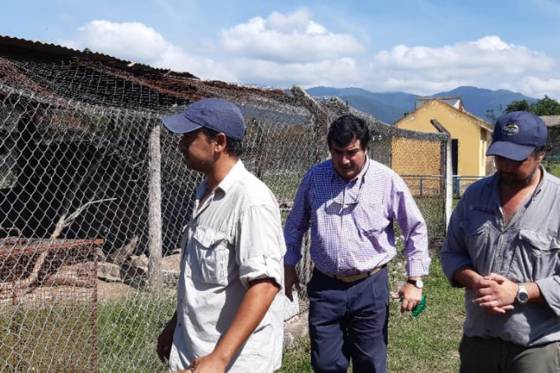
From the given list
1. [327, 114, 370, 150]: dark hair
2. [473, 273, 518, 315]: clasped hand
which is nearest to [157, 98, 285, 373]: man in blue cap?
[473, 273, 518, 315]: clasped hand

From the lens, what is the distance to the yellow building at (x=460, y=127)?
27.1m

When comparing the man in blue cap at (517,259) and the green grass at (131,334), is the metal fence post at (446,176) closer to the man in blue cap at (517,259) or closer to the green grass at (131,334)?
the green grass at (131,334)

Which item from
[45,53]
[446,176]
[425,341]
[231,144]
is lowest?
[425,341]

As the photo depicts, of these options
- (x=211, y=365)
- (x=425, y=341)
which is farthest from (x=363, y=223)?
(x=425, y=341)

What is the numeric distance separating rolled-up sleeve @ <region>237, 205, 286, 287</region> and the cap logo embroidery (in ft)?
3.85

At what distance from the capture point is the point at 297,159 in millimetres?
5832

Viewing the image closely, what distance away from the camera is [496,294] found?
2689 millimetres

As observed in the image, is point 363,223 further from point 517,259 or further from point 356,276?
point 517,259

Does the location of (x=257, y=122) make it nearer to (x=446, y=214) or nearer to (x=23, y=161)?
(x=23, y=161)

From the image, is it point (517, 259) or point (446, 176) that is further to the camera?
point (446, 176)

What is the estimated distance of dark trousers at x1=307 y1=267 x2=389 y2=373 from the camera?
3.57 meters

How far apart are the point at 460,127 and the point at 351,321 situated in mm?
25094

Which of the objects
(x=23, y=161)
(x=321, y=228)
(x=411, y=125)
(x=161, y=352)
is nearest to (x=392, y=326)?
(x=321, y=228)

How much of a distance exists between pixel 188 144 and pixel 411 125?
2624cm
